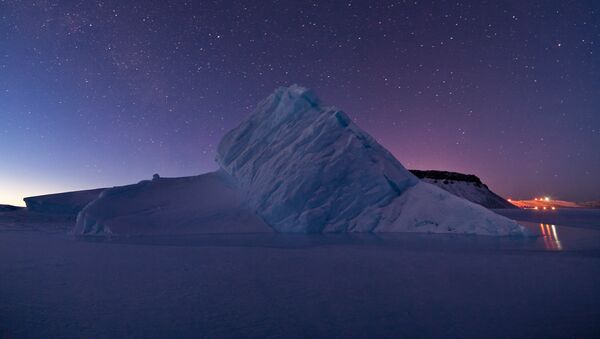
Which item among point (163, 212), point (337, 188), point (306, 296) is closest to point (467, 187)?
point (337, 188)

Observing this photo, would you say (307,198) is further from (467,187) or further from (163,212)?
(467,187)

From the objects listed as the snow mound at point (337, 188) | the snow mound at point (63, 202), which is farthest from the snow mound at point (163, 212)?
the snow mound at point (63, 202)

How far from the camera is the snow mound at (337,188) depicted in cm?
1363

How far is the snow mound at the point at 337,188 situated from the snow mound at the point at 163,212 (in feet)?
2.98

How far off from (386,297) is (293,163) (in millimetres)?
11562

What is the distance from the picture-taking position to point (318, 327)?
10.3 ft

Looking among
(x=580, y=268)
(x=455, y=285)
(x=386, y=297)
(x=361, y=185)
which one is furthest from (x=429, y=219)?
(x=386, y=297)

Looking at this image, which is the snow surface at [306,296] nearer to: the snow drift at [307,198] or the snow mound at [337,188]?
the snow mound at [337,188]

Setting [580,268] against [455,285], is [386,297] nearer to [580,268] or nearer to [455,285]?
[455,285]

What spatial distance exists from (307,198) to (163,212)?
231 inches

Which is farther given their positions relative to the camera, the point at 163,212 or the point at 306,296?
the point at 163,212

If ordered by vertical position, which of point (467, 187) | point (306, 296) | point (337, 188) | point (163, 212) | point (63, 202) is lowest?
point (306, 296)

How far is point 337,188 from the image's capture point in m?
15.0

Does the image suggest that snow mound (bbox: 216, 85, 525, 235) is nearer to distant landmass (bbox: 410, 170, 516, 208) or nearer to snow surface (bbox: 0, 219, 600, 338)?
snow surface (bbox: 0, 219, 600, 338)
